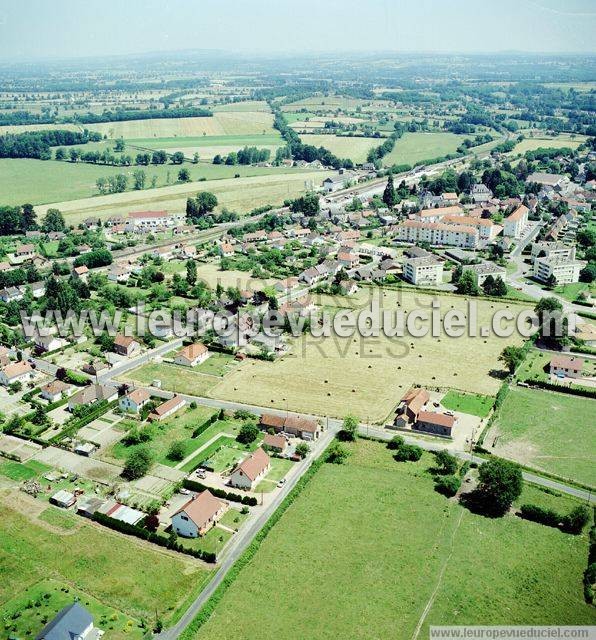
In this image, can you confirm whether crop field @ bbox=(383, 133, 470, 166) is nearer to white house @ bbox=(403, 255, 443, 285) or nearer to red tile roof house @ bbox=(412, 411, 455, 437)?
white house @ bbox=(403, 255, 443, 285)

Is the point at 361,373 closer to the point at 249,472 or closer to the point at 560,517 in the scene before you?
the point at 249,472

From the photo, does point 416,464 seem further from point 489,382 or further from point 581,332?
point 581,332

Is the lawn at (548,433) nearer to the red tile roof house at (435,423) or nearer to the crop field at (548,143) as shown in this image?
the red tile roof house at (435,423)

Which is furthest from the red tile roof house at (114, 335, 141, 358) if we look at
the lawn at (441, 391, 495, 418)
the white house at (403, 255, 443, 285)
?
the white house at (403, 255, 443, 285)

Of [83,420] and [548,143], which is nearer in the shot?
[83,420]

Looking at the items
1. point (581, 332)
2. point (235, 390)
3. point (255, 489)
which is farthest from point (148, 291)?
point (581, 332)

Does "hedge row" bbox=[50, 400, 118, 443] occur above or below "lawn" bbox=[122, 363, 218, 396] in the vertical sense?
below

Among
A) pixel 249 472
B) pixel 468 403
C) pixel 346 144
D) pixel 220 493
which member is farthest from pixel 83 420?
pixel 346 144
